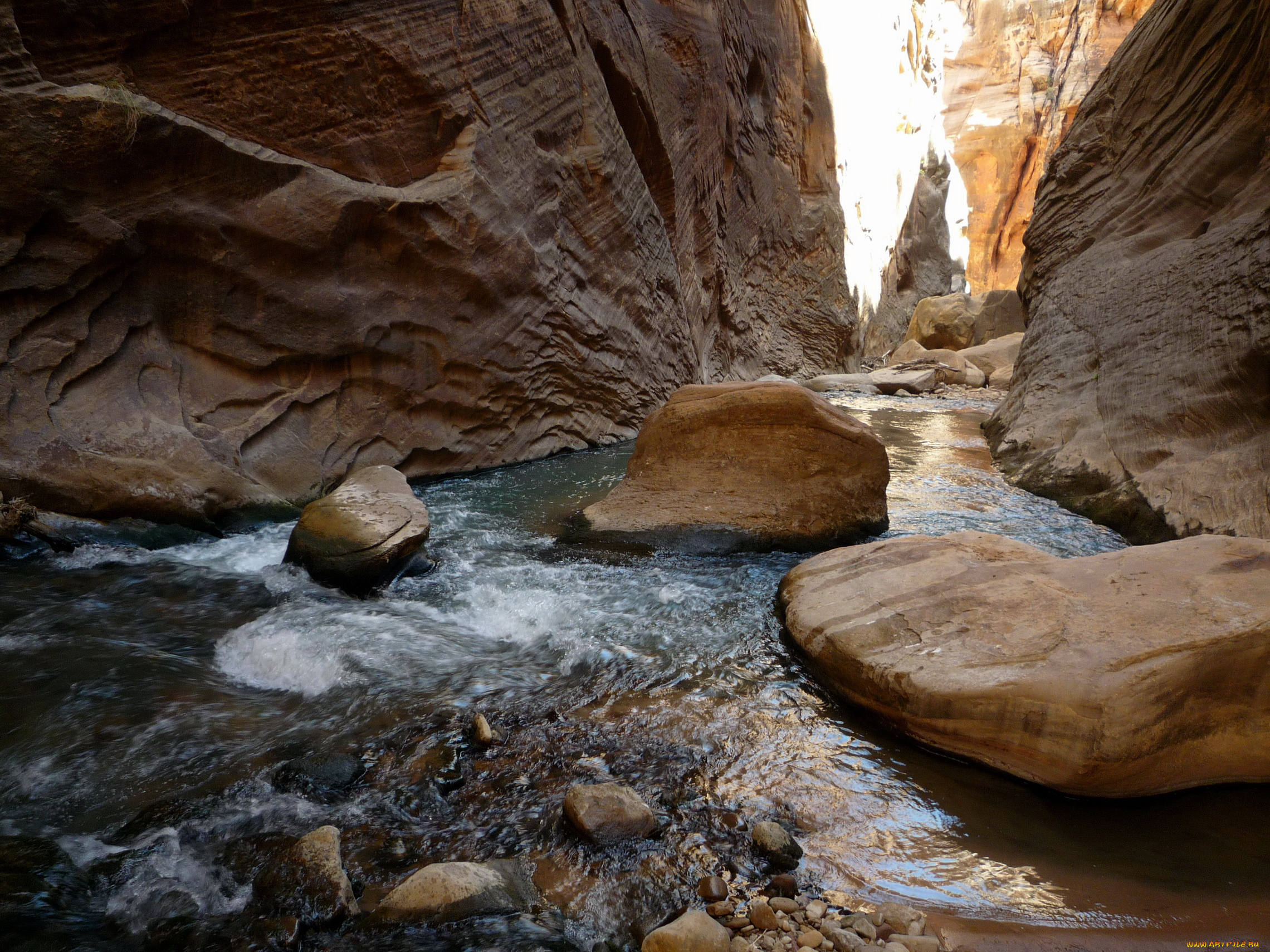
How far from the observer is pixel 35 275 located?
15.3 feet

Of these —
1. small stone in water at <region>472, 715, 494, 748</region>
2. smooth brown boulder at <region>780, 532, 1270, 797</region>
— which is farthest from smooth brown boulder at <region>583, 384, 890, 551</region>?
small stone in water at <region>472, 715, 494, 748</region>

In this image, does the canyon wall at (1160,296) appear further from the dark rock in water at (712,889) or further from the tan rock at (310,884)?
the tan rock at (310,884)

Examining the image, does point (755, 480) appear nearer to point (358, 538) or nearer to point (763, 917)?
point (358, 538)

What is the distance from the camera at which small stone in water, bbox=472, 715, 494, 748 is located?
8.43 feet

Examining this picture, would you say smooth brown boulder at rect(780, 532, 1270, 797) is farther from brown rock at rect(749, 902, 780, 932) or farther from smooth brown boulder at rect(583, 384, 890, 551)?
smooth brown boulder at rect(583, 384, 890, 551)

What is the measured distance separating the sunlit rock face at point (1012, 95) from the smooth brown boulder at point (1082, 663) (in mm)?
45347

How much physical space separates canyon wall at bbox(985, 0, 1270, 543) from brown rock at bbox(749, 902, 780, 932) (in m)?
3.89

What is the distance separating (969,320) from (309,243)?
24347 mm

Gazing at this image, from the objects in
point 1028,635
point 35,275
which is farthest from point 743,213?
point 1028,635

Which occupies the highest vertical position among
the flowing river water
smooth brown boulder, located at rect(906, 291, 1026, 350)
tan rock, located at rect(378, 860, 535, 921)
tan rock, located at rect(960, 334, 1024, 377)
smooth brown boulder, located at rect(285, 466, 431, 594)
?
smooth brown boulder, located at rect(906, 291, 1026, 350)

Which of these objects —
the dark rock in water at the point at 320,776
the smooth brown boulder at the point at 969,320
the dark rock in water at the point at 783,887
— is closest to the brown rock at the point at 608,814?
the dark rock in water at the point at 783,887

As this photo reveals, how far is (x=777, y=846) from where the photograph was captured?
2004mm

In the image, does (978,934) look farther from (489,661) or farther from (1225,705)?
(489,661)

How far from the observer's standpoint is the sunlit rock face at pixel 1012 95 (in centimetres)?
4091
